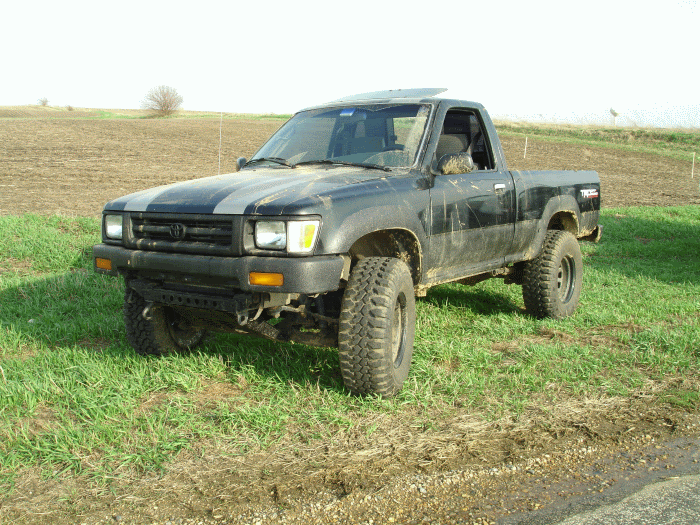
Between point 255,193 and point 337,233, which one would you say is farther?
point 255,193

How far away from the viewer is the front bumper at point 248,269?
3.26 metres

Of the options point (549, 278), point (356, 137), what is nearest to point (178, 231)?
point (356, 137)

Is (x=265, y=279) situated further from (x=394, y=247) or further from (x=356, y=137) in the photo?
(x=356, y=137)

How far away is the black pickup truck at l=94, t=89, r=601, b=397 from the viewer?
339 cm

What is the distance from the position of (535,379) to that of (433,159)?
169 centimetres

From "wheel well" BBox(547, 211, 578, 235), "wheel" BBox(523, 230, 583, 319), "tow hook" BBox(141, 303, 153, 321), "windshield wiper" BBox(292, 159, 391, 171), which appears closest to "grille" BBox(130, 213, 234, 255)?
"tow hook" BBox(141, 303, 153, 321)

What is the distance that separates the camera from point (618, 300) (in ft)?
21.1

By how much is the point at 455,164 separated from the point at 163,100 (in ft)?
232

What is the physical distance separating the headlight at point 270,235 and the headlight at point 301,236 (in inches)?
1.5

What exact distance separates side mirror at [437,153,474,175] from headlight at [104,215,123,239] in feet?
7.18

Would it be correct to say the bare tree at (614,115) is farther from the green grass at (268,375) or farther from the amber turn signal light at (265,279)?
the amber turn signal light at (265,279)

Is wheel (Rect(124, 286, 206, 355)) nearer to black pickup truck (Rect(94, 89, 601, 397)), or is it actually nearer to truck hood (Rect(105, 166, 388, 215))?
black pickup truck (Rect(94, 89, 601, 397))

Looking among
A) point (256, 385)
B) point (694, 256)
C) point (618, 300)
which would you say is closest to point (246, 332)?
point (256, 385)

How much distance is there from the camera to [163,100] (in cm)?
6938
